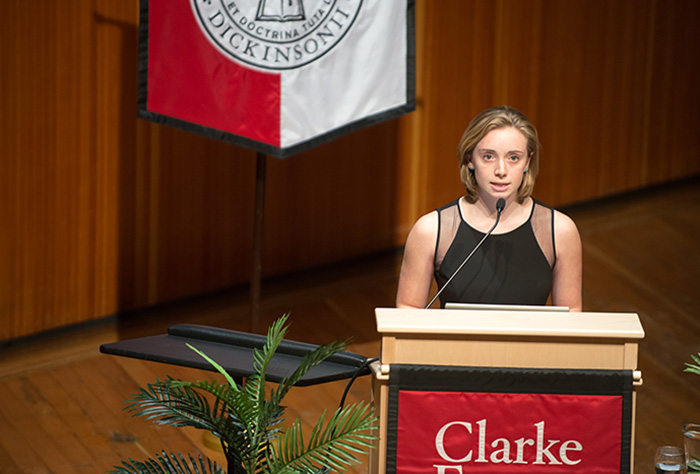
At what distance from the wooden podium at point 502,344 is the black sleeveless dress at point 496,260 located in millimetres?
439

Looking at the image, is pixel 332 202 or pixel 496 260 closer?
pixel 496 260

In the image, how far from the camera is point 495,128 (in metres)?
1.89

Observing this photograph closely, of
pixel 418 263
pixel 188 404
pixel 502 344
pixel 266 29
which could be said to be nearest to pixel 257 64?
pixel 266 29

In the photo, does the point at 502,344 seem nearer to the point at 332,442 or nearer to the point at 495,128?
the point at 332,442

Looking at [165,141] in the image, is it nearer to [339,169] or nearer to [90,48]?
[90,48]

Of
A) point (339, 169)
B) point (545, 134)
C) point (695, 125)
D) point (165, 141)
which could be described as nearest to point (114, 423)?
point (165, 141)

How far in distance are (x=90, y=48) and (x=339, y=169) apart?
1.02m

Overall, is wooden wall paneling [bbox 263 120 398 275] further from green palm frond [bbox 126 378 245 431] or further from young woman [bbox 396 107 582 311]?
green palm frond [bbox 126 378 245 431]

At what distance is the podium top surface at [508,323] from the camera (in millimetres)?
1483

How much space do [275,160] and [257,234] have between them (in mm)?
731

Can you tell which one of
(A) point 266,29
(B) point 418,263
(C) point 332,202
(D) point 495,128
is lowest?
(C) point 332,202

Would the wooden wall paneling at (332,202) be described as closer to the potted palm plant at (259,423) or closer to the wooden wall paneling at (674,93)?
the wooden wall paneling at (674,93)

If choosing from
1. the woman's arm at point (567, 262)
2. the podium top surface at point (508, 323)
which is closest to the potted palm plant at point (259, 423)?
the podium top surface at point (508, 323)

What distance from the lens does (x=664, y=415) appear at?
10.1 feet
